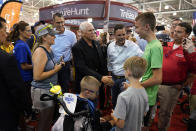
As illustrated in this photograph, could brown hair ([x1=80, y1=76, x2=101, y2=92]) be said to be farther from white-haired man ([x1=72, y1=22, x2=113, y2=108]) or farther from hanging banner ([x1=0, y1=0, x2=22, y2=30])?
hanging banner ([x1=0, y1=0, x2=22, y2=30])

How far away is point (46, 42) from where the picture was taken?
189 centimetres

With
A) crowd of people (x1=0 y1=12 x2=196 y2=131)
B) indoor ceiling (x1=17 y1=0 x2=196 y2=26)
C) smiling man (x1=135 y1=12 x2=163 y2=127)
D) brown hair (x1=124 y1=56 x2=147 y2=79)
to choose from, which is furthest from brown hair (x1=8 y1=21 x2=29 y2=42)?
indoor ceiling (x1=17 y1=0 x2=196 y2=26)

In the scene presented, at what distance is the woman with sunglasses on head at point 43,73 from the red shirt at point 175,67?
4.97ft

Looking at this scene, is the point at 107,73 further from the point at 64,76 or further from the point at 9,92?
the point at 9,92

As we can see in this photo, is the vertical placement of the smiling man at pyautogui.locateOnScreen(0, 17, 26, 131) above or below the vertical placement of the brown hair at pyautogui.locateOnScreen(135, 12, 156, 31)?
below

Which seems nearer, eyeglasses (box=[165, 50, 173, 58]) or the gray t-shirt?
the gray t-shirt

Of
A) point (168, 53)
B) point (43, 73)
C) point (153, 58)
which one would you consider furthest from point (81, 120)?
point (168, 53)

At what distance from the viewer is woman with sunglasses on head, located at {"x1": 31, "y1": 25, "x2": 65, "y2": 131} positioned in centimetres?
173

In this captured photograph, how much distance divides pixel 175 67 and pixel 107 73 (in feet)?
3.72

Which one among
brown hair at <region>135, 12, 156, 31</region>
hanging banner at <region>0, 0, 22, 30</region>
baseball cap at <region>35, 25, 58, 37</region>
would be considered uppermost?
hanging banner at <region>0, 0, 22, 30</region>

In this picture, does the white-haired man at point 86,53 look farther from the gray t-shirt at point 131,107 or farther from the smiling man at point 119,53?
the gray t-shirt at point 131,107

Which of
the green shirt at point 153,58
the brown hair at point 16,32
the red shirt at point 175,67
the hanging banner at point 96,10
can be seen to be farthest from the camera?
the hanging banner at point 96,10

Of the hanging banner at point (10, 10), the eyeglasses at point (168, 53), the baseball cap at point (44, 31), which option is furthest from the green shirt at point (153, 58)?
the hanging banner at point (10, 10)

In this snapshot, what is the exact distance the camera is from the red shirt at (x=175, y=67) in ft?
6.94
